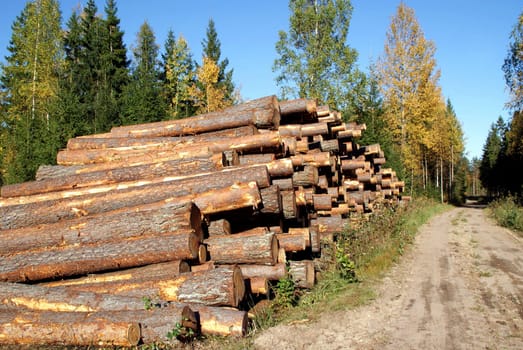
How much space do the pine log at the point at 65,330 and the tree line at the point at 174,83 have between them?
50.4 feet

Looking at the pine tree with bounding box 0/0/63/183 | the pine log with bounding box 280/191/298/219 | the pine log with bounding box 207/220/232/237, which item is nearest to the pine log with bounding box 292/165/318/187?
the pine log with bounding box 280/191/298/219

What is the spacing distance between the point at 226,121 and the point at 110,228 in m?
3.93

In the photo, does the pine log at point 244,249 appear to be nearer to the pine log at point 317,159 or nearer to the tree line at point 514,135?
the pine log at point 317,159

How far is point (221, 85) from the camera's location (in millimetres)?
38938

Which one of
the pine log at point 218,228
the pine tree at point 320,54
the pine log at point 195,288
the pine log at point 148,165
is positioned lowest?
the pine log at point 195,288

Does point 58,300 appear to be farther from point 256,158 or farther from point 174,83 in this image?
point 174,83

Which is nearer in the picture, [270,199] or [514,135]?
[270,199]

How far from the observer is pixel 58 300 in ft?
18.3

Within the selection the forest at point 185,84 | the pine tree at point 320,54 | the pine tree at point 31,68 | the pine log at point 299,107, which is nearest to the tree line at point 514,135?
the forest at point 185,84

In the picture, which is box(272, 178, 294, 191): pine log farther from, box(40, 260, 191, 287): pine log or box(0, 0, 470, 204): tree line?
box(0, 0, 470, 204): tree line

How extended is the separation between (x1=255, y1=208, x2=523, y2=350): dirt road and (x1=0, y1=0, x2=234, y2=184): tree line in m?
17.0

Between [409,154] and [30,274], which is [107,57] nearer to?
[409,154]

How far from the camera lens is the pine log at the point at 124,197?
6.91m

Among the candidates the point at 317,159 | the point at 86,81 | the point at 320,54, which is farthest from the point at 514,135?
the point at 86,81
